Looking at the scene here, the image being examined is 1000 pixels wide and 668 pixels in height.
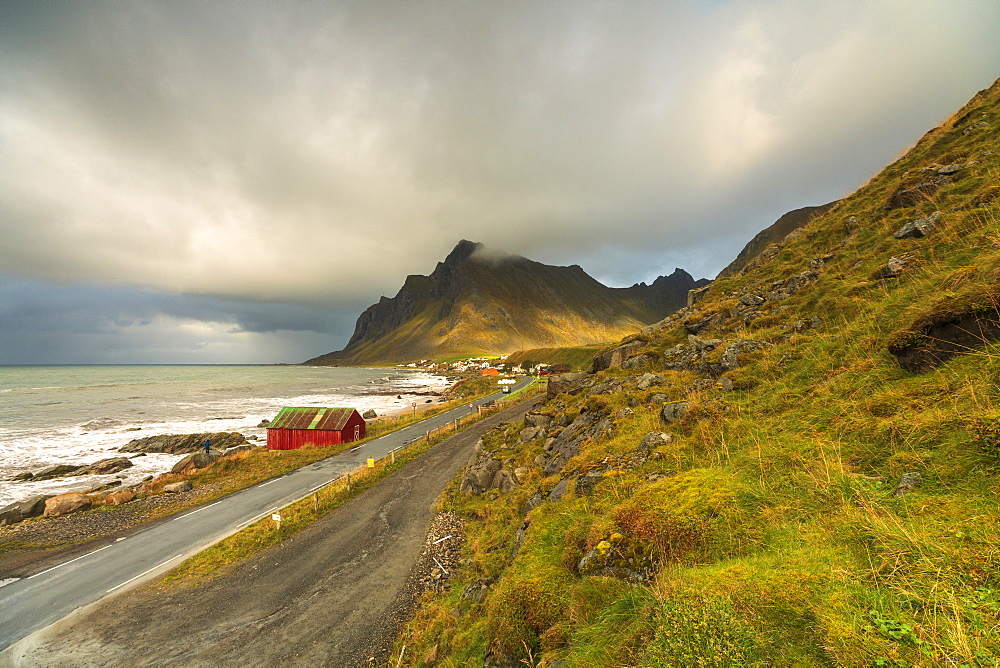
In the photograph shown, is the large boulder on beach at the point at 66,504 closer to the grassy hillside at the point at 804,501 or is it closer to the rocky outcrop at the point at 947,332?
the grassy hillside at the point at 804,501

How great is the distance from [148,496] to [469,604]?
2817 centimetres

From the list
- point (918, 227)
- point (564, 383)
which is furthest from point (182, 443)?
point (918, 227)

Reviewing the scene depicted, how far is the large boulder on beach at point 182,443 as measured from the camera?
40.0m

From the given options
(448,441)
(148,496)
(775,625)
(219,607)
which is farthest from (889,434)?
(148,496)

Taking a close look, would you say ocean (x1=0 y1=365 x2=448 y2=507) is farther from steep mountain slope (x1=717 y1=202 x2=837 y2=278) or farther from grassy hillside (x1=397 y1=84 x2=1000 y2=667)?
steep mountain slope (x1=717 y1=202 x2=837 y2=278)

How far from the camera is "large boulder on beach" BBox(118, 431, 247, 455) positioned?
4003 centimetres

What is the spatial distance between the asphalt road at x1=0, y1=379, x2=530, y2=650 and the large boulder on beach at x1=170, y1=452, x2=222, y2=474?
32.1 feet

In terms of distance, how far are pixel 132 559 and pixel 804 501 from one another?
25.3 m

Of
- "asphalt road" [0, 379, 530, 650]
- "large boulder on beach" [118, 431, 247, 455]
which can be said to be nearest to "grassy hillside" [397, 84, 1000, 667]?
"asphalt road" [0, 379, 530, 650]

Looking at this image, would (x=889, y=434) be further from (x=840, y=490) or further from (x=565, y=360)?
(x=565, y=360)

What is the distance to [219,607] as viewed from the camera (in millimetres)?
12383

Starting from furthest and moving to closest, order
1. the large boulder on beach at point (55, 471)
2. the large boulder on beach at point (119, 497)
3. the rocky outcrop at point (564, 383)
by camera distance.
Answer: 1. the large boulder on beach at point (55, 471)
2. the rocky outcrop at point (564, 383)
3. the large boulder on beach at point (119, 497)

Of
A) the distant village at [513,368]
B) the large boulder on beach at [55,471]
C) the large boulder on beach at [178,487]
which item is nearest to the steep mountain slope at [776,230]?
the distant village at [513,368]

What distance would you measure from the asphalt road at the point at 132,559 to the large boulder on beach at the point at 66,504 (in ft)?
24.8
